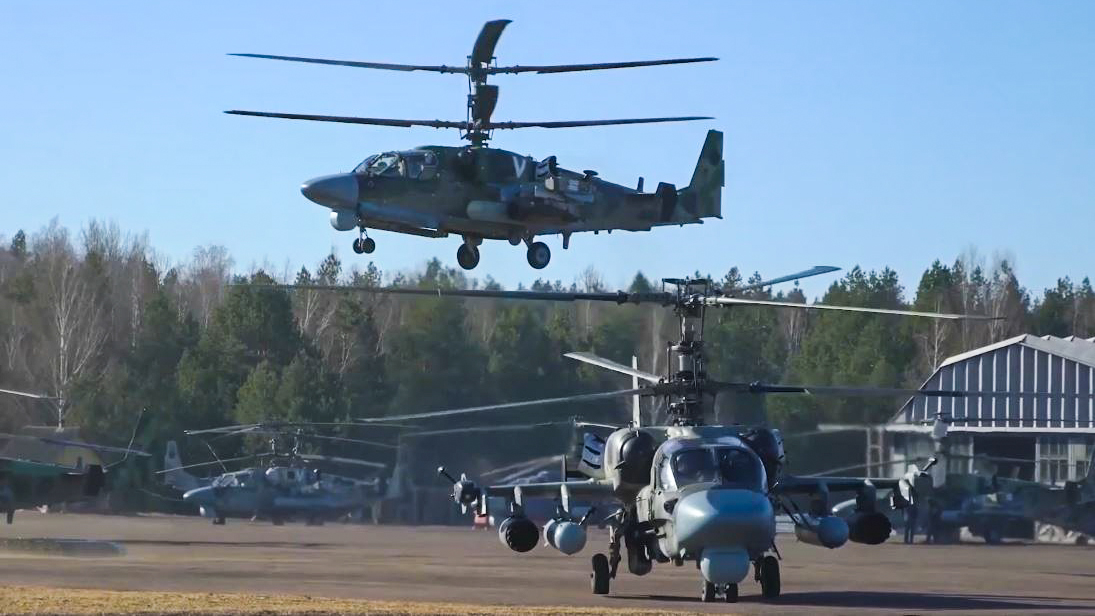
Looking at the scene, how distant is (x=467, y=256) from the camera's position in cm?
2919

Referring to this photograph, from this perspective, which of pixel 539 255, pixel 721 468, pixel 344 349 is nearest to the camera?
pixel 721 468

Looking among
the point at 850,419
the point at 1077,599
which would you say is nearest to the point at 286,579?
the point at 1077,599

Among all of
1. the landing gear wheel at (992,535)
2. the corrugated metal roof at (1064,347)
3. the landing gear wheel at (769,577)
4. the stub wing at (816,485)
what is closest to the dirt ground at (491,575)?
the landing gear wheel at (769,577)

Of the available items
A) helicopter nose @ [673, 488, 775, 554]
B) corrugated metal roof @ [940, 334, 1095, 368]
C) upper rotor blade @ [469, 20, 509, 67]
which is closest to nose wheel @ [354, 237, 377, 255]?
upper rotor blade @ [469, 20, 509, 67]

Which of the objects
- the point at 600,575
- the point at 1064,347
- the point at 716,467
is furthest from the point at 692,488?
the point at 1064,347

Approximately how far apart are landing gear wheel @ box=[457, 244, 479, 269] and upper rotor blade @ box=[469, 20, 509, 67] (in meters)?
4.89

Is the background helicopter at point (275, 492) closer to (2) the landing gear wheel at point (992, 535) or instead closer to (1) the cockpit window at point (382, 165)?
(2) the landing gear wheel at point (992, 535)

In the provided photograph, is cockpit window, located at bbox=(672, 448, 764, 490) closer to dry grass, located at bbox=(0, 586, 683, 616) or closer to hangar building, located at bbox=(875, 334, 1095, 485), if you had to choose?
dry grass, located at bbox=(0, 586, 683, 616)

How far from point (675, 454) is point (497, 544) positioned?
18.9 meters

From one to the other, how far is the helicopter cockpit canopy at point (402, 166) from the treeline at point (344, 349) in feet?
A: 82.7

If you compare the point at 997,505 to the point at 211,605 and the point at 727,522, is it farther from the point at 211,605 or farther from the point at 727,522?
the point at 211,605

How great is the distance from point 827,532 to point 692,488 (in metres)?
2.05

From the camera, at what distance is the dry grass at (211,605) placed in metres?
19.4

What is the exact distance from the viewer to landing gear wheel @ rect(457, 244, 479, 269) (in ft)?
95.3
